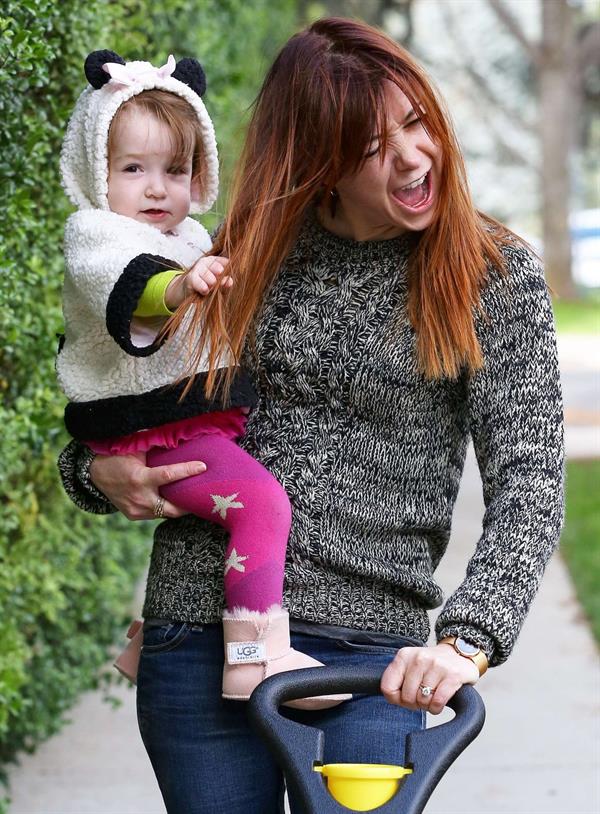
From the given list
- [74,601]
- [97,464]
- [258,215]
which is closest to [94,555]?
[74,601]

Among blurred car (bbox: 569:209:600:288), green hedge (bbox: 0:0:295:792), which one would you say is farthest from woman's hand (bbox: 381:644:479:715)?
blurred car (bbox: 569:209:600:288)

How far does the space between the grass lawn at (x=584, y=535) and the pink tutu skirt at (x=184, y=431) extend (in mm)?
3833

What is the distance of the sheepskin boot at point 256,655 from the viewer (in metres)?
2.28

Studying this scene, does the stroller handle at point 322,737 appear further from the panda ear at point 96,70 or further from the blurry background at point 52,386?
the panda ear at point 96,70

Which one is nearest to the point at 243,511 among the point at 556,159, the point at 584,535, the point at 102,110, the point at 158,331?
the point at 158,331

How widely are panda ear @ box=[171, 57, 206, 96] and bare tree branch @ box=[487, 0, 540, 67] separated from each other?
20.0 meters

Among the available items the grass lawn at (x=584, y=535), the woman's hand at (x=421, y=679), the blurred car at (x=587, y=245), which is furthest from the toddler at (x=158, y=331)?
the blurred car at (x=587, y=245)

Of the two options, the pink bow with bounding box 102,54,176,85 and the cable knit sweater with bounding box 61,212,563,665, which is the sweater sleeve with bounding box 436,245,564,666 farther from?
the pink bow with bounding box 102,54,176,85

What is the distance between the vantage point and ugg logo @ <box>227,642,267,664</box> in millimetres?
2266

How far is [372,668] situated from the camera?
2127 mm

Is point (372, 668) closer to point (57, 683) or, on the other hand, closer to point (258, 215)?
point (258, 215)

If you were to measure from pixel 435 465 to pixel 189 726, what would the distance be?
0.63m

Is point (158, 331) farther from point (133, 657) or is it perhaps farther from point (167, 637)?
point (133, 657)

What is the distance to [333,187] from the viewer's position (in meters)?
2.35
